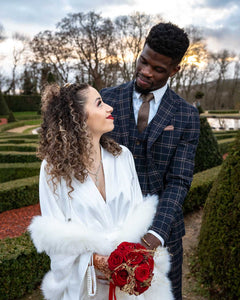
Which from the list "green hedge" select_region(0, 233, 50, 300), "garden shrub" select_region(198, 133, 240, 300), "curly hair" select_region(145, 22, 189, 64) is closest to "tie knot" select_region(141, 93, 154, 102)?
"curly hair" select_region(145, 22, 189, 64)

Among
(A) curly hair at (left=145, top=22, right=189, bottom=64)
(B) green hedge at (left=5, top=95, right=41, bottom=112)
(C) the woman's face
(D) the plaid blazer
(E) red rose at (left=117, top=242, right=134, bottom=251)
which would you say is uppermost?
(A) curly hair at (left=145, top=22, right=189, bottom=64)

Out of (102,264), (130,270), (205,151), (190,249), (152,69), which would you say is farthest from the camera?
(205,151)

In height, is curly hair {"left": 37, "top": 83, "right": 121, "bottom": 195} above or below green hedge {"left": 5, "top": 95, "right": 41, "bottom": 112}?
above

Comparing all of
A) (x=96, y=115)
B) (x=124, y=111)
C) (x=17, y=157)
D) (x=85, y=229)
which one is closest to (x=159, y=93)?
(x=124, y=111)

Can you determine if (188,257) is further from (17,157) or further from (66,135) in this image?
(17,157)

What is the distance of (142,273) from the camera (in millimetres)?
1344

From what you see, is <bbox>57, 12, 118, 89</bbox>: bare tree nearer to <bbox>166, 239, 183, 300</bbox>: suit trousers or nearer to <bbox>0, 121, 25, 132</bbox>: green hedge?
<bbox>0, 121, 25, 132</bbox>: green hedge

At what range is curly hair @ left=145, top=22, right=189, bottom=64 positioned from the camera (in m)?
1.69

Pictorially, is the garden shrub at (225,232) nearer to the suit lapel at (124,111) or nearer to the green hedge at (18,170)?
the suit lapel at (124,111)

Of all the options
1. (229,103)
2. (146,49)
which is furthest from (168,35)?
(229,103)

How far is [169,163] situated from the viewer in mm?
1939

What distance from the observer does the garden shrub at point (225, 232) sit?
112 inches

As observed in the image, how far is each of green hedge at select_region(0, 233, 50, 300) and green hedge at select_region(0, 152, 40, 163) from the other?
5.24m

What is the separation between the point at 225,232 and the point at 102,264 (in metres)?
1.89
